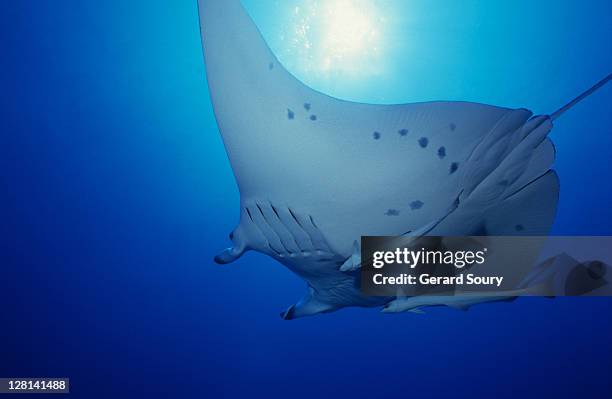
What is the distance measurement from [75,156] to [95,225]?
33.9 inches

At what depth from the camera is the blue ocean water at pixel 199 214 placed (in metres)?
2.54

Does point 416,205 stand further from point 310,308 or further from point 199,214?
point 199,214

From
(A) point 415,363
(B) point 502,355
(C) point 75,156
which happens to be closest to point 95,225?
(C) point 75,156

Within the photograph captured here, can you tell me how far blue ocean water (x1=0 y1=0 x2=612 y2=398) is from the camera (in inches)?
99.9

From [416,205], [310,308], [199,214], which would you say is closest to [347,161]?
[416,205]

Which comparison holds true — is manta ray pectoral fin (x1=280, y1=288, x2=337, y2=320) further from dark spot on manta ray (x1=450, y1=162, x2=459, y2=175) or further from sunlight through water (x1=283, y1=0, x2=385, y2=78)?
sunlight through water (x1=283, y1=0, x2=385, y2=78)

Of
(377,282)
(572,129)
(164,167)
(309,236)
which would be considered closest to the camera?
(309,236)

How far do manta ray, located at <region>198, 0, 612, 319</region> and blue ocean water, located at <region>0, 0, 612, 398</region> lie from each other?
1063mm

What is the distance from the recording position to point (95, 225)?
3.96 metres

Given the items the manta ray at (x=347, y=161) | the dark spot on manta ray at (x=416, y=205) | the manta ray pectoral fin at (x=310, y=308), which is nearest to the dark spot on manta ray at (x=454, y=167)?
the manta ray at (x=347, y=161)

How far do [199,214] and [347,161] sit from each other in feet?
8.31

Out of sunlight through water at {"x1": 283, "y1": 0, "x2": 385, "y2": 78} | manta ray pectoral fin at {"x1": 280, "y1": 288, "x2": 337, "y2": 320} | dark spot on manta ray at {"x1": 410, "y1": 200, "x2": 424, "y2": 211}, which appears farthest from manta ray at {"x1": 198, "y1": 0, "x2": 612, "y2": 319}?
sunlight through water at {"x1": 283, "y1": 0, "x2": 385, "y2": 78}

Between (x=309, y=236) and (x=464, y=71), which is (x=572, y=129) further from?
(x=309, y=236)

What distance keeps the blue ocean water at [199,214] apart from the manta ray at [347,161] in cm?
106
